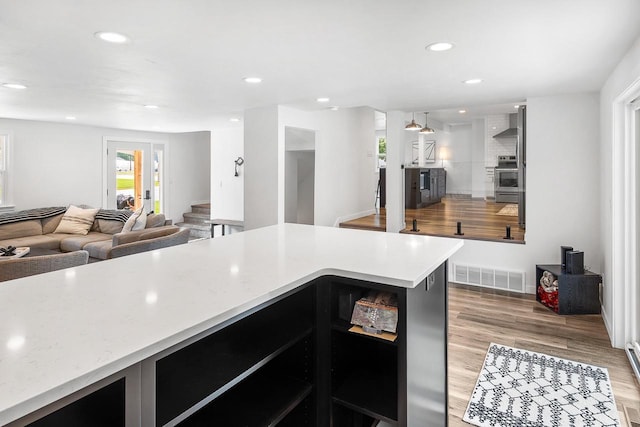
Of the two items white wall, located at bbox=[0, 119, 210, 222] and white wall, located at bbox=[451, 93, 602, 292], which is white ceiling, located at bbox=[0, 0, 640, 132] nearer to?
white wall, located at bbox=[451, 93, 602, 292]

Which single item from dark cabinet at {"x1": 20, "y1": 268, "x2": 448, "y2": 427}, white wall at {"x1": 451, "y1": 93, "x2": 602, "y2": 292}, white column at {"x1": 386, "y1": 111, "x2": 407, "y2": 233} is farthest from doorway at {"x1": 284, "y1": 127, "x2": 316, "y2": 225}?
dark cabinet at {"x1": 20, "y1": 268, "x2": 448, "y2": 427}

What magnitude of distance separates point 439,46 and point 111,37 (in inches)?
80.7

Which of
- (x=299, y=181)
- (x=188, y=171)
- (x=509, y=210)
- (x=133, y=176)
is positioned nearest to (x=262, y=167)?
(x=299, y=181)

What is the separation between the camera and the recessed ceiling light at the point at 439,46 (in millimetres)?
2486

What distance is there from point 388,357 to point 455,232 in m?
3.59

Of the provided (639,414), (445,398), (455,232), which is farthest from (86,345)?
(455,232)

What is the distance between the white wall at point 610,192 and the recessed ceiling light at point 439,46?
1191 millimetres

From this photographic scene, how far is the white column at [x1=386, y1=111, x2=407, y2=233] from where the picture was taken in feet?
17.5

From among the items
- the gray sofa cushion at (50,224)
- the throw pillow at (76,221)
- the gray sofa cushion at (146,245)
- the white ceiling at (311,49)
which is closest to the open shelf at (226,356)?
the white ceiling at (311,49)

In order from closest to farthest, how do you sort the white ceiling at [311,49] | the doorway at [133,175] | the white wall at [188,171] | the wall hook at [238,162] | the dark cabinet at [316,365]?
the dark cabinet at [316,365] < the white ceiling at [311,49] < the wall hook at [238,162] < the doorway at [133,175] < the white wall at [188,171]

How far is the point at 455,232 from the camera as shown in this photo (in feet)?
16.7

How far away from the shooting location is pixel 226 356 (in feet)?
4.50

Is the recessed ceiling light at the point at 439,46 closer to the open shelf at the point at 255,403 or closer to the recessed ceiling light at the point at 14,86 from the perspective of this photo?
the open shelf at the point at 255,403

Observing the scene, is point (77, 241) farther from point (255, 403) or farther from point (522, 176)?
point (522, 176)
